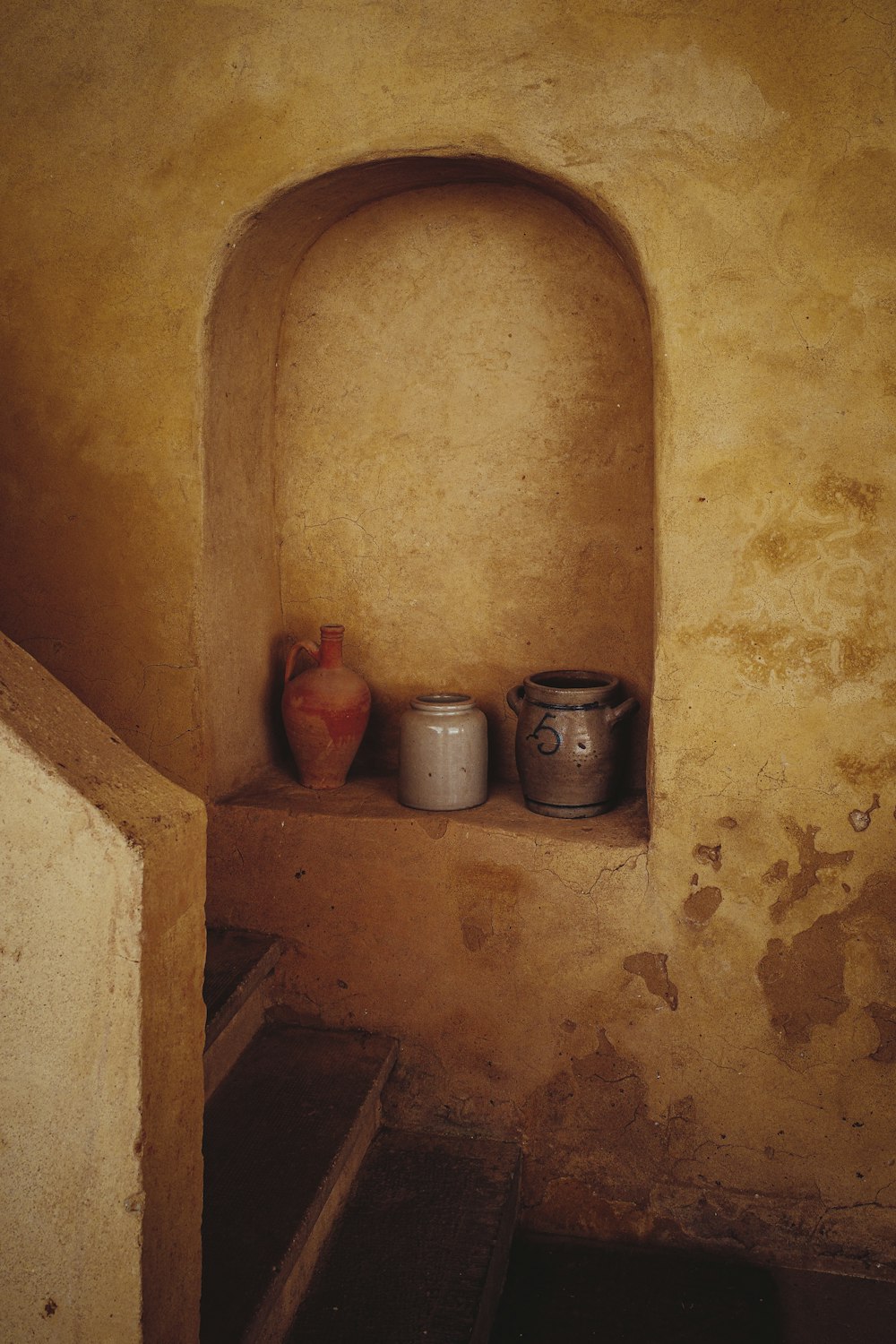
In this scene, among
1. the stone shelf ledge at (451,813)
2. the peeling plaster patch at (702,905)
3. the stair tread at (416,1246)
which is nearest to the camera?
the stair tread at (416,1246)

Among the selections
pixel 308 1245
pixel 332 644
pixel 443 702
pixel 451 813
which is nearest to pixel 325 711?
pixel 332 644

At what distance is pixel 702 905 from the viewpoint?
2.15 meters

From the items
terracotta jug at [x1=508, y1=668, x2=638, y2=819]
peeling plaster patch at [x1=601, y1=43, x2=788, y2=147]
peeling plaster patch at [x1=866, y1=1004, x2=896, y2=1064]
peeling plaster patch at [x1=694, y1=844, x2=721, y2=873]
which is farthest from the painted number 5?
peeling plaster patch at [x1=601, y1=43, x2=788, y2=147]

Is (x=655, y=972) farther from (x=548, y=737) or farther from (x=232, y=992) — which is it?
(x=232, y=992)

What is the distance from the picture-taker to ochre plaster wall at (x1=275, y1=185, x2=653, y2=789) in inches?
97.1

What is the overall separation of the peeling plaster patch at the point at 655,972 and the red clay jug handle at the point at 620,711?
21.2 inches

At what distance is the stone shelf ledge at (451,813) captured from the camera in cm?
226

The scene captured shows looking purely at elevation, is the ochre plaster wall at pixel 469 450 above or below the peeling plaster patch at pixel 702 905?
above

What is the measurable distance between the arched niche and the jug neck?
0.20 metres

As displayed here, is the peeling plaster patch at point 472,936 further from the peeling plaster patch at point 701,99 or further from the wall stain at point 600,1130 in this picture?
the peeling plaster patch at point 701,99

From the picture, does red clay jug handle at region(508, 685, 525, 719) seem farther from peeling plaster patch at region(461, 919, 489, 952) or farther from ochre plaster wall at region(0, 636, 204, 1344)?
ochre plaster wall at region(0, 636, 204, 1344)

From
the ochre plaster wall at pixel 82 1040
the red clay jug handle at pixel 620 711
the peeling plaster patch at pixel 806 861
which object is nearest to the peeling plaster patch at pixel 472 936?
the red clay jug handle at pixel 620 711

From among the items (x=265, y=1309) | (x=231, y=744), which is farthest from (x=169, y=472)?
(x=265, y=1309)

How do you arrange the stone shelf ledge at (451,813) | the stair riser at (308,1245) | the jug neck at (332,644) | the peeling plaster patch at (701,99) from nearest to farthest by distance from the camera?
the stair riser at (308,1245) → the peeling plaster patch at (701,99) → the stone shelf ledge at (451,813) → the jug neck at (332,644)
